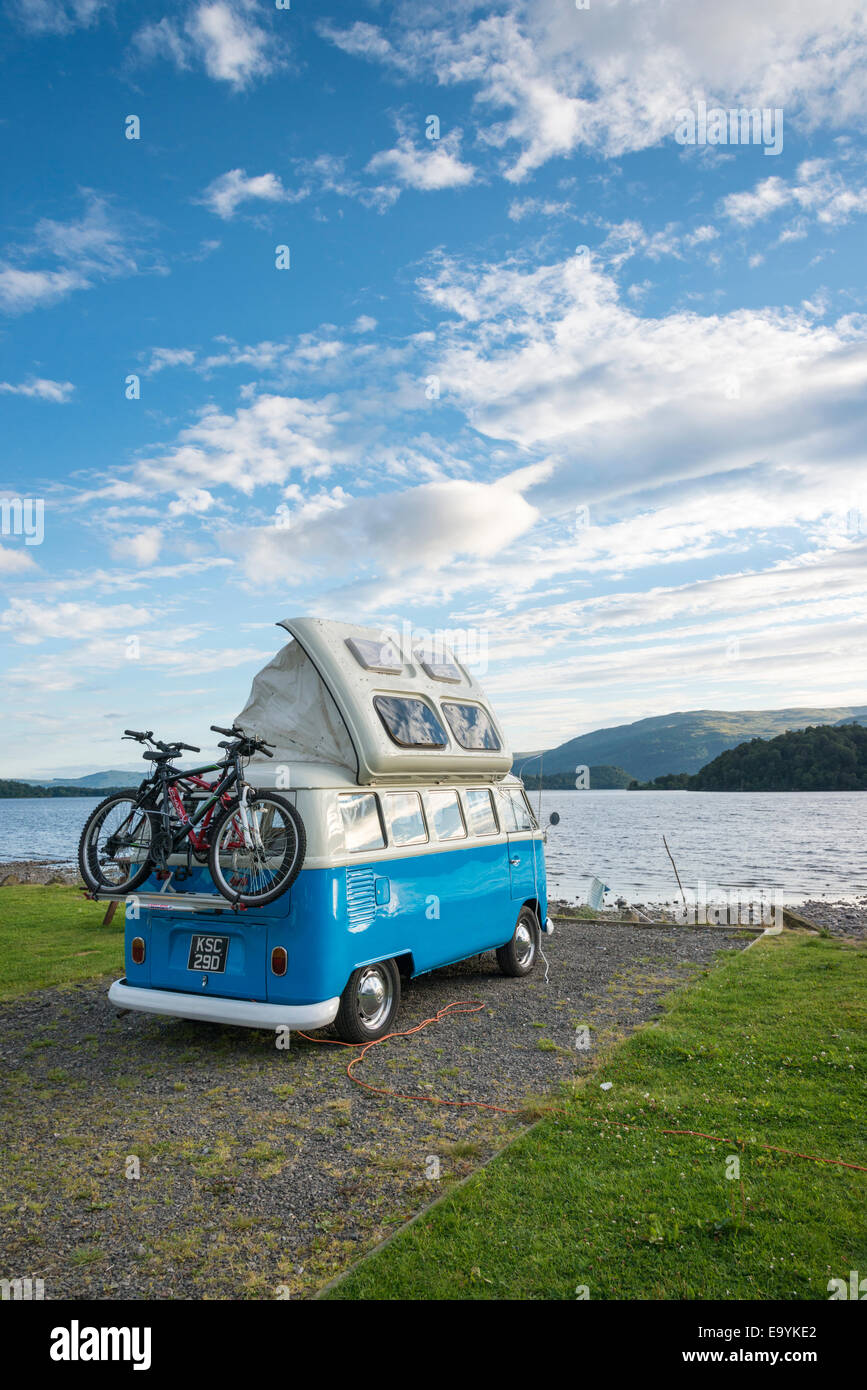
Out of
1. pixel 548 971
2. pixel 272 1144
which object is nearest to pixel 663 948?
pixel 548 971

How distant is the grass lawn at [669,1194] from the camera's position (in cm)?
397

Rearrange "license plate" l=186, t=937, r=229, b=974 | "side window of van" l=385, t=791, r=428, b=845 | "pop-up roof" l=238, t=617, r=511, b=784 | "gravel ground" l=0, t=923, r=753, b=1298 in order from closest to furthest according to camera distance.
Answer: "gravel ground" l=0, t=923, r=753, b=1298 < "license plate" l=186, t=937, r=229, b=974 < "pop-up roof" l=238, t=617, r=511, b=784 < "side window of van" l=385, t=791, r=428, b=845

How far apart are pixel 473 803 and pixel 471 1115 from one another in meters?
4.35

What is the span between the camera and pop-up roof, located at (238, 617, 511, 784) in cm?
842

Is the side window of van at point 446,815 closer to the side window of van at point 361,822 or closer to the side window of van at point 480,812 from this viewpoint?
the side window of van at point 480,812

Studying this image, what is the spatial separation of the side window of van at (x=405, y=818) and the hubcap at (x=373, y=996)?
1263mm

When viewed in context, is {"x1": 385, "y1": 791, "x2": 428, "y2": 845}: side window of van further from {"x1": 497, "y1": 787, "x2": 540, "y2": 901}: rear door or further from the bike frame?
{"x1": 497, "y1": 787, "x2": 540, "y2": 901}: rear door

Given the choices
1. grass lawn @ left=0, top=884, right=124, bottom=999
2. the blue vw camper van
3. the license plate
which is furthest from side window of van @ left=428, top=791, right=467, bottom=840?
grass lawn @ left=0, top=884, right=124, bottom=999

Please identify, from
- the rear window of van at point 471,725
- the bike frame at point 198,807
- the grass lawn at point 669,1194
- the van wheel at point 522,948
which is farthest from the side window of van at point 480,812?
the bike frame at point 198,807

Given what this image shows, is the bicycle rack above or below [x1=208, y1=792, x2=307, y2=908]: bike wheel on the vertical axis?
below

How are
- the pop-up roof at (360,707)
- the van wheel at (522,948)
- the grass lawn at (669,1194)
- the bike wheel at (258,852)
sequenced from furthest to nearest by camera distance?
the van wheel at (522,948)
the pop-up roof at (360,707)
the bike wheel at (258,852)
the grass lawn at (669,1194)

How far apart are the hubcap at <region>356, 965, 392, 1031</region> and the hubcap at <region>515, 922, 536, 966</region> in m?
3.25

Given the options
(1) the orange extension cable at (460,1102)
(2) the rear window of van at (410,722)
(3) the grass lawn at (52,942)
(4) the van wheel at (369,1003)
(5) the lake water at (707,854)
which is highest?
(2) the rear window of van at (410,722)
